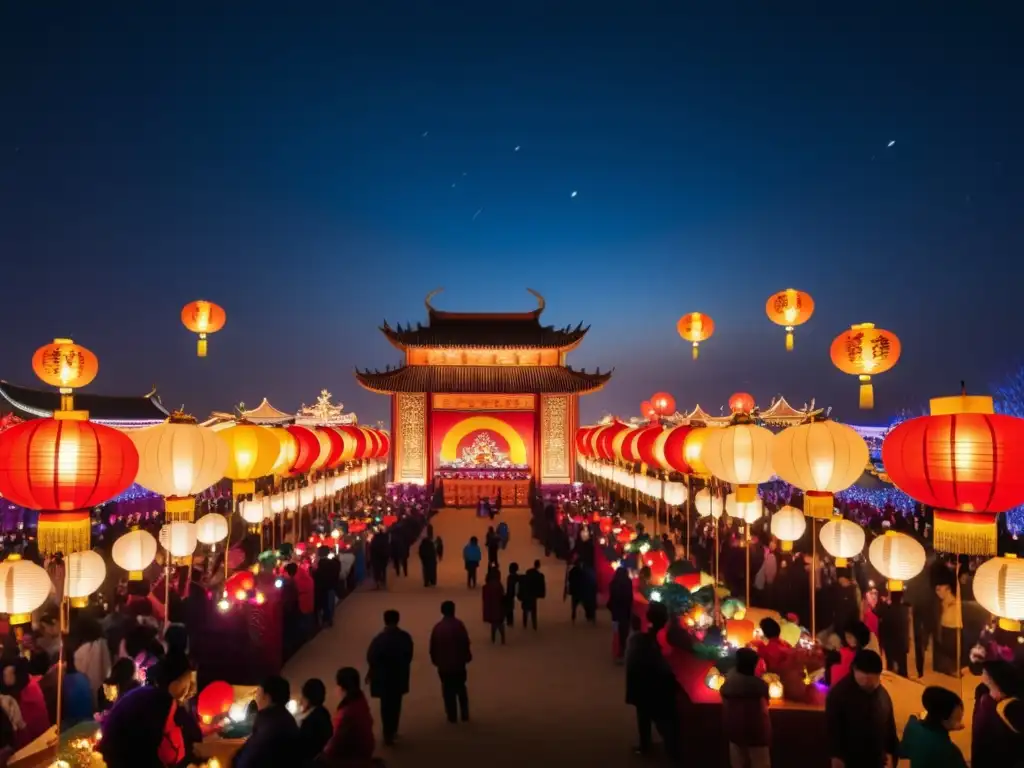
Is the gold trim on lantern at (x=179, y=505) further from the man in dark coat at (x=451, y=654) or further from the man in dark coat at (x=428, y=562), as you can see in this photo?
the man in dark coat at (x=428, y=562)

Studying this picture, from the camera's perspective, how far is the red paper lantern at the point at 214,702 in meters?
4.43

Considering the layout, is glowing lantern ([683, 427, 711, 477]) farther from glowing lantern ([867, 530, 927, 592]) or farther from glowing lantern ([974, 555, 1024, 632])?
glowing lantern ([974, 555, 1024, 632])

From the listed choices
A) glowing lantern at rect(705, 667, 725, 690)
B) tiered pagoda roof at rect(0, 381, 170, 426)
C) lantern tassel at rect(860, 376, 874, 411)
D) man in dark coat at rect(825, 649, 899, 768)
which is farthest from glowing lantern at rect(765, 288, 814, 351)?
tiered pagoda roof at rect(0, 381, 170, 426)

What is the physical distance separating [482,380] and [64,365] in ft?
63.1

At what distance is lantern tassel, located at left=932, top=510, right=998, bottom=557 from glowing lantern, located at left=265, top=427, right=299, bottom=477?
843 centimetres

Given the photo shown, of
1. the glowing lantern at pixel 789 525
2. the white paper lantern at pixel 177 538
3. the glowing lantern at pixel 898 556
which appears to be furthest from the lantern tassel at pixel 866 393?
the white paper lantern at pixel 177 538

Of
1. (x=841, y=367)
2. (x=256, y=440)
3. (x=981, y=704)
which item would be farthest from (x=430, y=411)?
(x=981, y=704)

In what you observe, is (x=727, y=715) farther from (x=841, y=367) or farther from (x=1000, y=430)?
(x=841, y=367)

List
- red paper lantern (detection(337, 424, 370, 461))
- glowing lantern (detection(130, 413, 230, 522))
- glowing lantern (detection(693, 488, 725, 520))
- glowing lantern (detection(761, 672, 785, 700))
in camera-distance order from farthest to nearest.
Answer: red paper lantern (detection(337, 424, 370, 461)), glowing lantern (detection(693, 488, 725, 520)), glowing lantern (detection(130, 413, 230, 522)), glowing lantern (detection(761, 672, 785, 700))

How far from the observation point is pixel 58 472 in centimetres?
477

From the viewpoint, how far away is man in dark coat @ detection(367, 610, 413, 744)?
5.55 meters

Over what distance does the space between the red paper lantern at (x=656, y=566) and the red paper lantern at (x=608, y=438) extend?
7240mm

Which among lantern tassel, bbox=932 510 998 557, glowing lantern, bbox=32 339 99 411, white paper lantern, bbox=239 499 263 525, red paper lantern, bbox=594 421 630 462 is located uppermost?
glowing lantern, bbox=32 339 99 411

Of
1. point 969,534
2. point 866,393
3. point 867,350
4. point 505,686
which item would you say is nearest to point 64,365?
point 505,686
